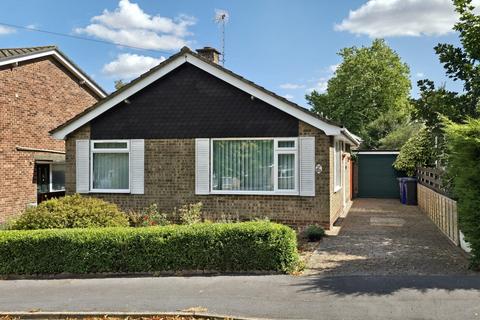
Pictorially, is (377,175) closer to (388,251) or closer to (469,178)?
(388,251)

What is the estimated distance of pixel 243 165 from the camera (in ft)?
44.0

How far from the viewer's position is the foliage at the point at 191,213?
12.5 m

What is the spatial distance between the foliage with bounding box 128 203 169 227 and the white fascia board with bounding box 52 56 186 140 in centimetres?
302

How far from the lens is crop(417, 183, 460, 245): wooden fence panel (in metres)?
10.9

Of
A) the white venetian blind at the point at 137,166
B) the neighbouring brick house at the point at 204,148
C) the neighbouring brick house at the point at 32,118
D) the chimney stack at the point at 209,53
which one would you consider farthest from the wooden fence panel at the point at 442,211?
the neighbouring brick house at the point at 32,118

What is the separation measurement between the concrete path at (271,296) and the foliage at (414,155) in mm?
12891

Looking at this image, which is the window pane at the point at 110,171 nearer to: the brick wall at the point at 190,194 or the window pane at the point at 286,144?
the brick wall at the point at 190,194

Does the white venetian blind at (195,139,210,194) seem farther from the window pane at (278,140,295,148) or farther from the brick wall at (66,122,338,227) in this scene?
the window pane at (278,140,295,148)

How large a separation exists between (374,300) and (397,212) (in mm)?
11785

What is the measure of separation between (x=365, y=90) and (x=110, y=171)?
122 ft

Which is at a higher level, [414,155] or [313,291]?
[414,155]

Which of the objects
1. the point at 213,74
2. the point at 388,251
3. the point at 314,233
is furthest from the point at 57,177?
the point at 388,251

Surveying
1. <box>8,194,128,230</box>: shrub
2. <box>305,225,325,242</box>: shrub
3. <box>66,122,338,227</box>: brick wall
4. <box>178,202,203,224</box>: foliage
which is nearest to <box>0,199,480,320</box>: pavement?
<box>305,225,325,242</box>: shrub

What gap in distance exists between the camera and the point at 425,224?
14320mm
